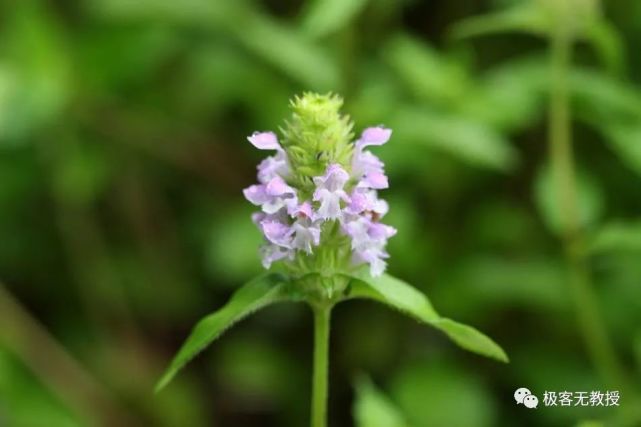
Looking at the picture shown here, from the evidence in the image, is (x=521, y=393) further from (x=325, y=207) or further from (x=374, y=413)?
(x=325, y=207)

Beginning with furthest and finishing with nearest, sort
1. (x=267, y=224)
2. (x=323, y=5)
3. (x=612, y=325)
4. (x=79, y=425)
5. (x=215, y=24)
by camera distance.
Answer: (x=215, y=24) < (x=79, y=425) < (x=612, y=325) < (x=323, y=5) < (x=267, y=224)

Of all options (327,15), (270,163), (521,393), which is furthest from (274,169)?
(521,393)

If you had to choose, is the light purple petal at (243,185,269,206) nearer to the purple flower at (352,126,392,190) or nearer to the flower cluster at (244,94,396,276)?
the flower cluster at (244,94,396,276)

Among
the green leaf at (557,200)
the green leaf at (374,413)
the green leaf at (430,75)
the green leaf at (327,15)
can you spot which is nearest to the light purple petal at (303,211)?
the green leaf at (374,413)

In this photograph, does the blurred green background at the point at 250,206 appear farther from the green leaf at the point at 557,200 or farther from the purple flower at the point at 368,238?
the purple flower at the point at 368,238

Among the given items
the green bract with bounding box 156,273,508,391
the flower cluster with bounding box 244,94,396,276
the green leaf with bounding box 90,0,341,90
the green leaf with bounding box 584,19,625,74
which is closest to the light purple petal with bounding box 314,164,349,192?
the flower cluster with bounding box 244,94,396,276

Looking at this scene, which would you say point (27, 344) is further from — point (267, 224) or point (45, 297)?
point (267, 224)

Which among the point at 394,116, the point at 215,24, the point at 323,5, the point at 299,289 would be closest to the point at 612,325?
the point at 394,116
